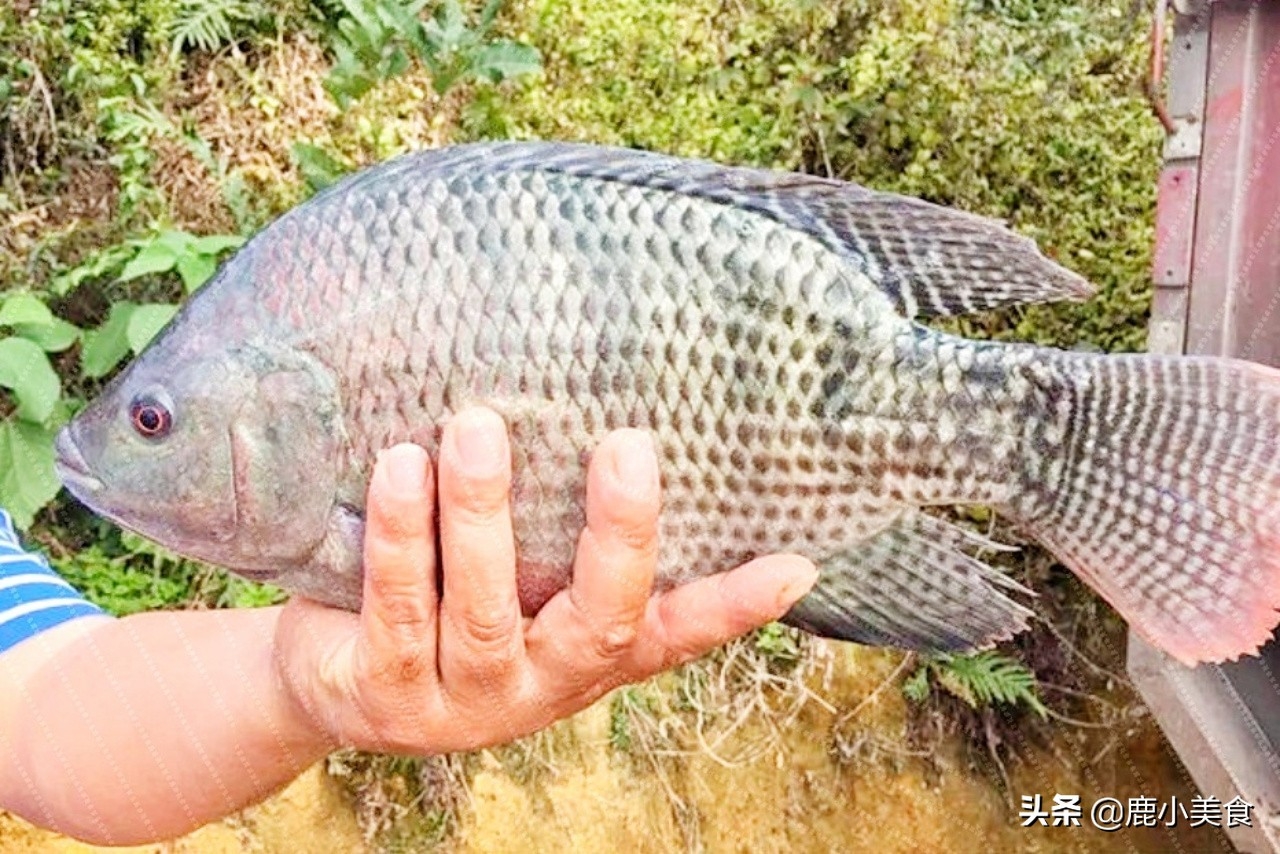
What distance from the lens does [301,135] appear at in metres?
4.18

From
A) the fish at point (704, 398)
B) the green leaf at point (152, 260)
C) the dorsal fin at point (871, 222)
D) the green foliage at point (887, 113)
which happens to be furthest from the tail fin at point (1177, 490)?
the green foliage at point (887, 113)

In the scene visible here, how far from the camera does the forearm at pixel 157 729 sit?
195cm

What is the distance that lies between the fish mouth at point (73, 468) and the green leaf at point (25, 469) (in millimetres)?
1806

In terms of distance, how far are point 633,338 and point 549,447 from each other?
139 mm

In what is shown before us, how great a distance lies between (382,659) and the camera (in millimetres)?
1691

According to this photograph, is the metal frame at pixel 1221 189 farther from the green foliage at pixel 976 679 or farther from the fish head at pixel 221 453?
the fish head at pixel 221 453

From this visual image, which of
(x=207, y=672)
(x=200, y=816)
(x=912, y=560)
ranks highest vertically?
(x=912, y=560)

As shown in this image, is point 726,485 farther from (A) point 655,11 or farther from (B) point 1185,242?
(A) point 655,11

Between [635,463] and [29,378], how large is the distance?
234cm

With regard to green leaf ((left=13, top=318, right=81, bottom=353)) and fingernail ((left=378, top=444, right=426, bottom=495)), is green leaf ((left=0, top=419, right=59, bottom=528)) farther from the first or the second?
fingernail ((left=378, top=444, right=426, bottom=495))

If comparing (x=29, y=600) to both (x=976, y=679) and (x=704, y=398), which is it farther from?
(x=976, y=679)

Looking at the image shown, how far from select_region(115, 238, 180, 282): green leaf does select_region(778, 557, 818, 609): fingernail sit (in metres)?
2.31

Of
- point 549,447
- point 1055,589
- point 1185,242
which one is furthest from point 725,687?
point 549,447

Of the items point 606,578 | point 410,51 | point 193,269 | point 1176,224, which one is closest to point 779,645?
point 1176,224
